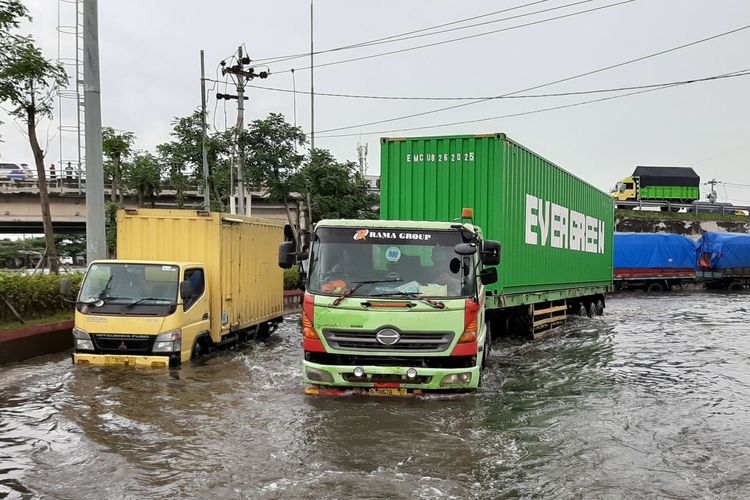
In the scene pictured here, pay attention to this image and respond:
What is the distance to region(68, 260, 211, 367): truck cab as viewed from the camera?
9094mm

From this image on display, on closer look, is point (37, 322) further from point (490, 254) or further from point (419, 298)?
point (490, 254)

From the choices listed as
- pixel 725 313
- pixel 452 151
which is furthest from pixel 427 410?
pixel 725 313

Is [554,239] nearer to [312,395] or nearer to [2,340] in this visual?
[312,395]

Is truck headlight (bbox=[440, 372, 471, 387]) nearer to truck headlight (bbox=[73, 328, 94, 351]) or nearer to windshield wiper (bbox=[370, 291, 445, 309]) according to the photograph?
windshield wiper (bbox=[370, 291, 445, 309])

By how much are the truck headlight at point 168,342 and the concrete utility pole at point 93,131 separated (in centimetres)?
367

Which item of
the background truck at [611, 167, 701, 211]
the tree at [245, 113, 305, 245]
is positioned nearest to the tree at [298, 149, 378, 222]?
the tree at [245, 113, 305, 245]

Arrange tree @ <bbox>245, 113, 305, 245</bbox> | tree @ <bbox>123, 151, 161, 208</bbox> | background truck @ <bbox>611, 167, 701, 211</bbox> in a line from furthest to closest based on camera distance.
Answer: background truck @ <bbox>611, 167, 701, 211</bbox> → tree @ <bbox>123, 151, 161, 208</bbox> → tree @ <bbox>245, 113, 305, 245</bbox>

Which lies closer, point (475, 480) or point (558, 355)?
point (475, 480)

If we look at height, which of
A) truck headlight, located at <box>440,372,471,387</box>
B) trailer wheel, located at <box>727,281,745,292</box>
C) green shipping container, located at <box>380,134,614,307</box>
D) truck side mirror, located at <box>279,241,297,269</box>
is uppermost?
green shipping container, located at <box>380,134,614,307</box>

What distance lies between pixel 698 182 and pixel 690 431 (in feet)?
153

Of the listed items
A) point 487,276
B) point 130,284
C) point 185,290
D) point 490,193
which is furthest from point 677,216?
point 130,284

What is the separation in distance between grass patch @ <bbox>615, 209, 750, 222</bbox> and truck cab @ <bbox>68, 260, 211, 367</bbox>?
118 ft

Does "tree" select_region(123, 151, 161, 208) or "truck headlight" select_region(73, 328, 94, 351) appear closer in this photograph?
"truck headlight" select_region(73, 328, 94, 351)

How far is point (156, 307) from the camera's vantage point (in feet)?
30.5
